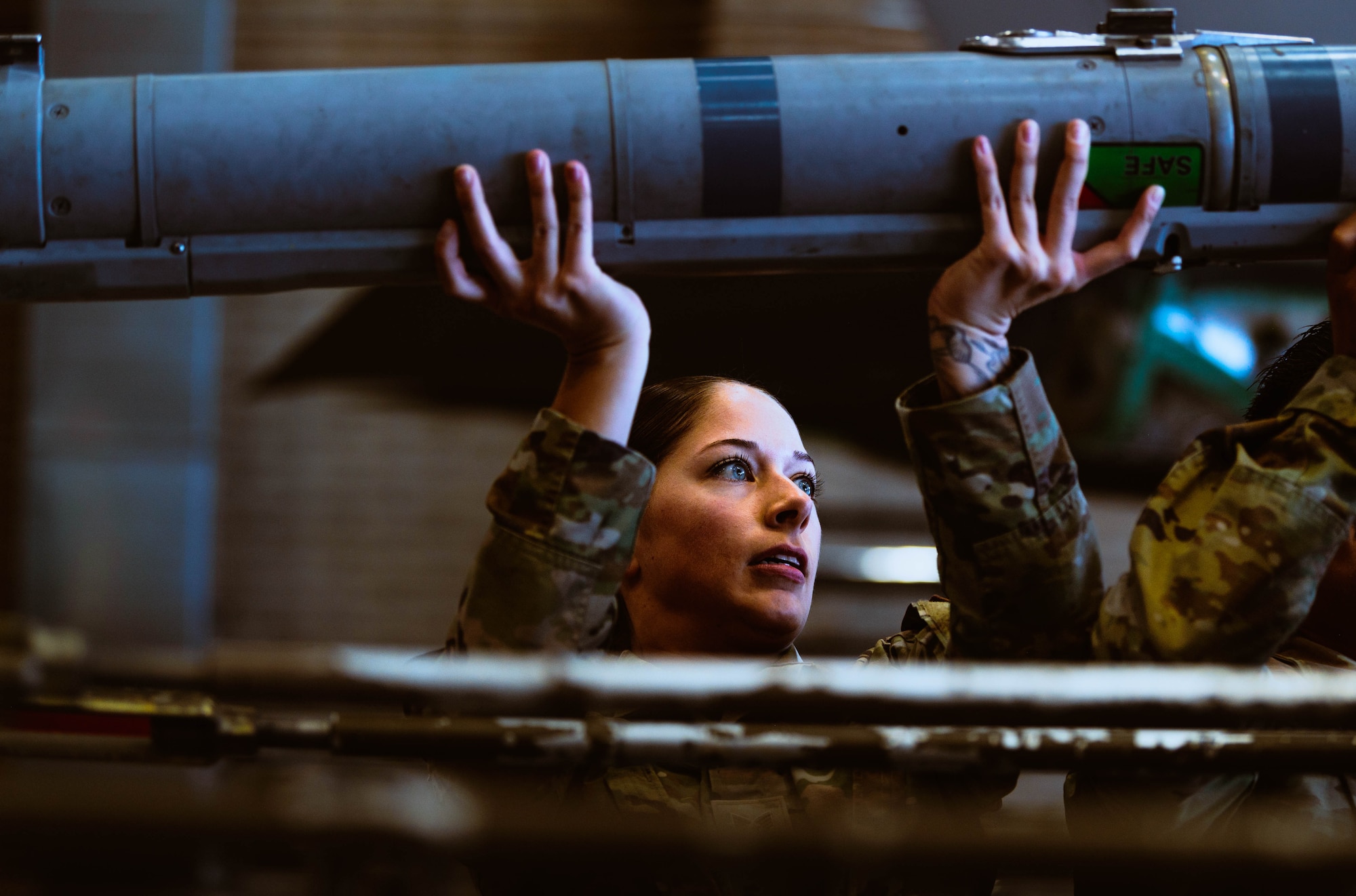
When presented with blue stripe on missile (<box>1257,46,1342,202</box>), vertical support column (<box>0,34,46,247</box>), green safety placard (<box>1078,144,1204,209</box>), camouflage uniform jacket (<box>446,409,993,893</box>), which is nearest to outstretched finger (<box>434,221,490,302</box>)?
camouflage uniform jacket (<box>446,409,993,893</box>)

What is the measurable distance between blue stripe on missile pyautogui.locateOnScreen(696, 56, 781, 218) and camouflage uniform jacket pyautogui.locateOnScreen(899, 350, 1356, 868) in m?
0.23

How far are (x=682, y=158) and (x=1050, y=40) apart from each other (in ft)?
1.23

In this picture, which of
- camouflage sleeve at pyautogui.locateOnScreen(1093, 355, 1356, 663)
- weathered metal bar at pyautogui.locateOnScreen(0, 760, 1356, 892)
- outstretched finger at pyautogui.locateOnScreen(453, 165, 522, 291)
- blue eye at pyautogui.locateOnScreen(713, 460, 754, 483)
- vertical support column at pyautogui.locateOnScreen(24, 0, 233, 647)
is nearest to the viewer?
weathered metal bar at pyautogui.locateOnScreen(0, 760, 1356, 892)

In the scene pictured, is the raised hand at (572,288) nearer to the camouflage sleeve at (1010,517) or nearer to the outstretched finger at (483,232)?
the outstretched finger at (483,232)

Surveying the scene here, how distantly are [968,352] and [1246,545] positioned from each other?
28 centimetres

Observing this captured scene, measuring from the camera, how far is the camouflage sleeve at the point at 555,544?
1.11 meters

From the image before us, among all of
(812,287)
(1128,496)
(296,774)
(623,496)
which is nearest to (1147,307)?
(1128,496)

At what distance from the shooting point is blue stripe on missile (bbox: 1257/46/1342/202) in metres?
1.21

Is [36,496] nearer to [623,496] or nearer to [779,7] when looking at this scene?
[779,7]

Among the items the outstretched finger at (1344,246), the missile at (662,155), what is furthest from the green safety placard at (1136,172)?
the outstretched finger at (1344,246)

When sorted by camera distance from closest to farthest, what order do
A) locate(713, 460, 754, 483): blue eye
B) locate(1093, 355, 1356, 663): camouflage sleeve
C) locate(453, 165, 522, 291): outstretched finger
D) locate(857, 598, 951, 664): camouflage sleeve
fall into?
locate(1093, 355, 1356, 663): camouflage sleeve
locate(453, 165, 522, 291): outstretched finger
locate(857, 598, 951, 664): camouflage sleeve
locate(713, 460, 754, 483): blue eye

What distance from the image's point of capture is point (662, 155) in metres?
1.20

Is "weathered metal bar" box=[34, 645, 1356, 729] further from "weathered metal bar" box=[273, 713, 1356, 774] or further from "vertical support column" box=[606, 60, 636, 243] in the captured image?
"vertical support column" box=[606, 60, 636, 243]

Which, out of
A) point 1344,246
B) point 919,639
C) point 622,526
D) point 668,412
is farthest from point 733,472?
point 1344,246
